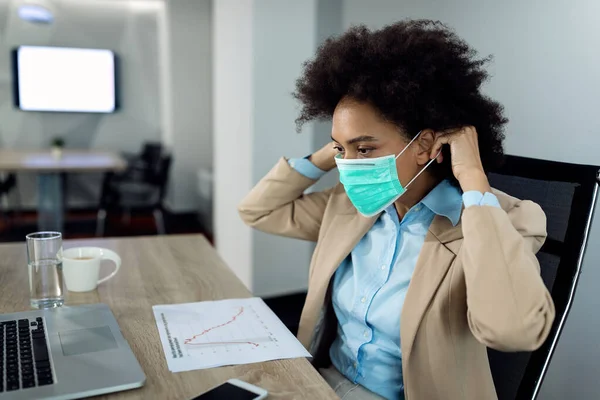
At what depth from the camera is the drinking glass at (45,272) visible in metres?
1.12

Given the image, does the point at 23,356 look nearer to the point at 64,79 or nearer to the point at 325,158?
the point at 325,158

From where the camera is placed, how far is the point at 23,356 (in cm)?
86

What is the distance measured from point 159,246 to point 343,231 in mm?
659

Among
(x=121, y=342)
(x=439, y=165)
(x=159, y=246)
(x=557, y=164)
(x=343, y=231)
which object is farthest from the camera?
(x=159, y=246)

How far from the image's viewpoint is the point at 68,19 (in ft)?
19.0

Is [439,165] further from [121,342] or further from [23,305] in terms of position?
[23,305]

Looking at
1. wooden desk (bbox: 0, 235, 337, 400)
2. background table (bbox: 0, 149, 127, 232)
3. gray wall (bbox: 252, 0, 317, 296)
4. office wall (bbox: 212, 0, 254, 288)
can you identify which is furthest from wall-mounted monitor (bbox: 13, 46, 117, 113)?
wooden desk (bbox: 0, 235, 337, 400)

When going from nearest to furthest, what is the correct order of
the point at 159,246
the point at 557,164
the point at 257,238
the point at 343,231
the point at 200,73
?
1. the point at 557,164
2. the point at 343,231
3. the point at 159,246
4. the point at 257,238
5. the point at 200,73

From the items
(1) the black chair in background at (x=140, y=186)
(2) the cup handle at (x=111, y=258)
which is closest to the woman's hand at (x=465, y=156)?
(2) the cup handle at (x=111, y=258)

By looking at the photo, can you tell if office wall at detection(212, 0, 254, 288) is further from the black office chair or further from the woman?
the black office chair

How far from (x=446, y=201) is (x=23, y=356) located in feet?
2.71

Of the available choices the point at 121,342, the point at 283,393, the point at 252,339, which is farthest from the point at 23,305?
the point at 283,393

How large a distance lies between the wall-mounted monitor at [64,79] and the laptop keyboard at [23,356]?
542 cm

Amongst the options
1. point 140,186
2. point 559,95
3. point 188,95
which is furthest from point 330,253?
point 188,95
